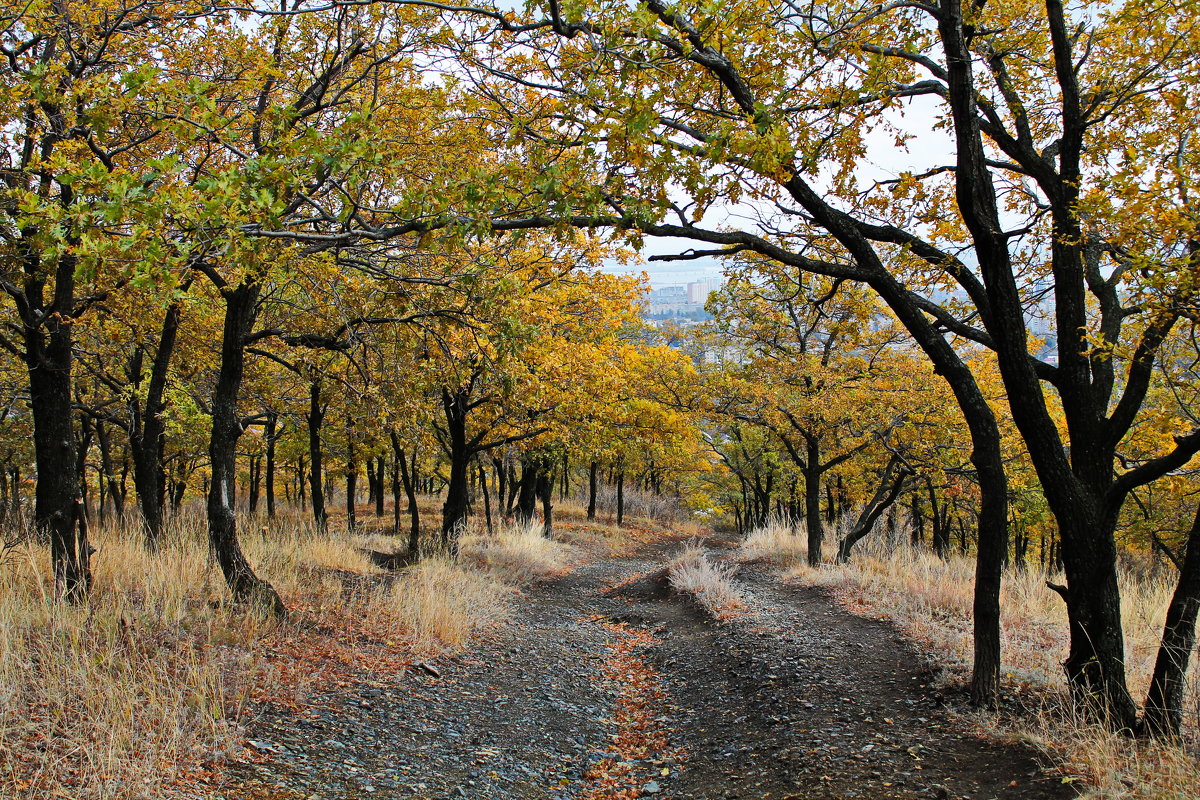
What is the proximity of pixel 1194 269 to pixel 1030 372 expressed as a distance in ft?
4.70

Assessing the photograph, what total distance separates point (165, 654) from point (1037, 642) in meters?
7.66

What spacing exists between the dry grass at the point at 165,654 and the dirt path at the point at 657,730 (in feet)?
1.23

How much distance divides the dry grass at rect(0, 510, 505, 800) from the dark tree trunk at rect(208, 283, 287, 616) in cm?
25

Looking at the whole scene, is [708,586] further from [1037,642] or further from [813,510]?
[1037,642]

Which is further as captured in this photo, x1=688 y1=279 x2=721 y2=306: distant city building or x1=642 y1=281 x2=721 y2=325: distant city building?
x1=642 y1=281 x2=721 y2=325: distant city building

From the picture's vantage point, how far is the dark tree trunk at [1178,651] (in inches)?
165

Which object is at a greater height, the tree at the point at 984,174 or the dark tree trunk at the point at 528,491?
the tree at the point at 984,174

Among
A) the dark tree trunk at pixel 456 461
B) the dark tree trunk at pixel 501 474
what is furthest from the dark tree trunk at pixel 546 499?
the dark tree trunk at pixel 456 461

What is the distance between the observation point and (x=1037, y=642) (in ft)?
22.1

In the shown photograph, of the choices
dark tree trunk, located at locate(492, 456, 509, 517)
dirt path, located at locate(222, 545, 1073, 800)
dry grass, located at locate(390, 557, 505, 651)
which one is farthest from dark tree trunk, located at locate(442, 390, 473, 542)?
dirt path, located at locate(222, 545, 1073, 800)

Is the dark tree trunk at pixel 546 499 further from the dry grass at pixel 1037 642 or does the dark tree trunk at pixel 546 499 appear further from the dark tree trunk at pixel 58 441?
the dark tree trunk at pixel 58 441

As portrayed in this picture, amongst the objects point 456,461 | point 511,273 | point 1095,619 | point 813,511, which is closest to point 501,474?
point 456,461

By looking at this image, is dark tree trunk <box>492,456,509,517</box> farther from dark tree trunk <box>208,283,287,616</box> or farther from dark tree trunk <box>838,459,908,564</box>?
dark tree trunk <box>208,283,287,616</box>

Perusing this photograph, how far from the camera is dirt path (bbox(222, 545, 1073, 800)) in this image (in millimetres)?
4379
